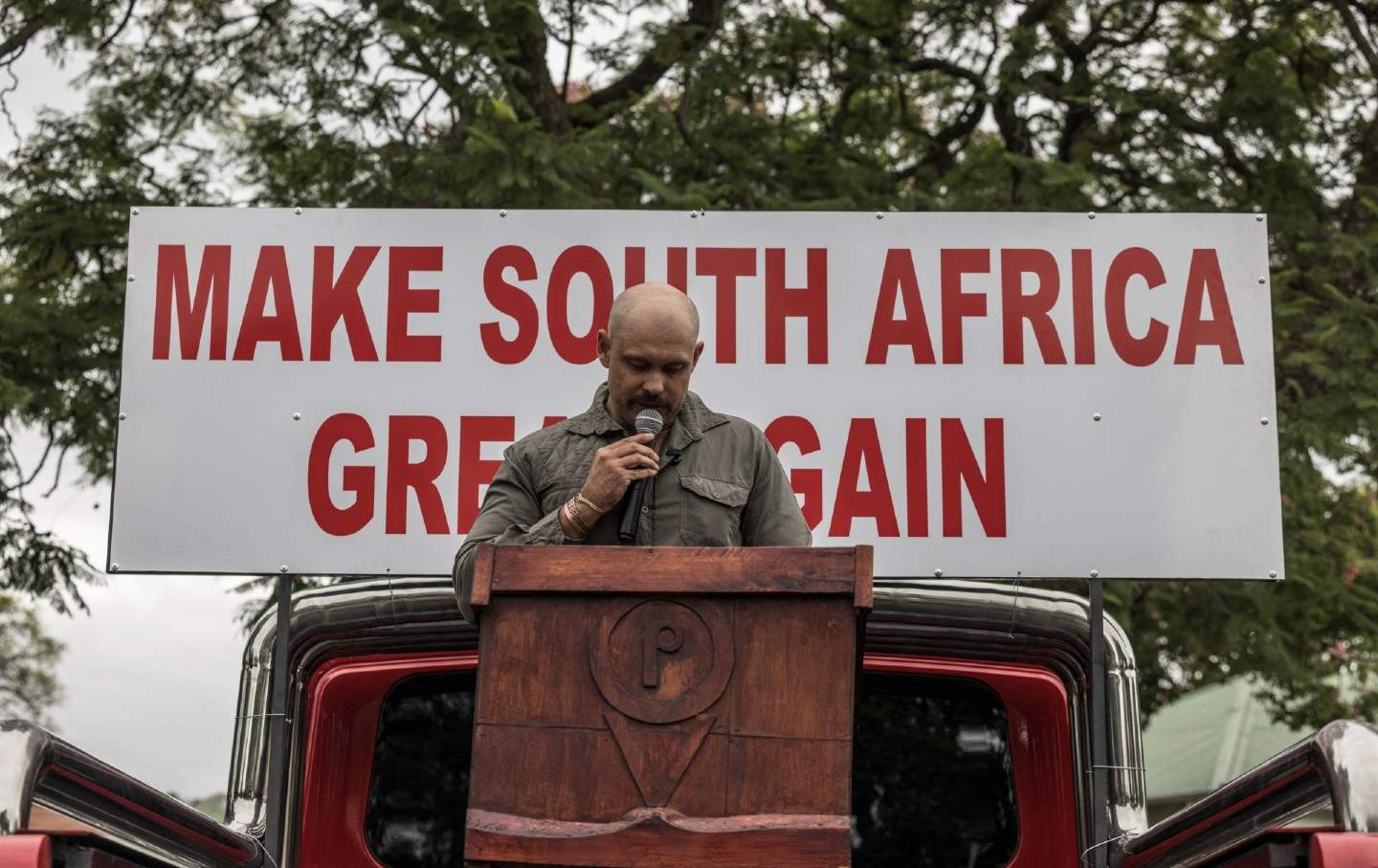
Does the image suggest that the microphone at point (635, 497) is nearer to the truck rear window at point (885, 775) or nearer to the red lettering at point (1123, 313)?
the truck rear window at point (885, 775)

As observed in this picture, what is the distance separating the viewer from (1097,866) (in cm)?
351

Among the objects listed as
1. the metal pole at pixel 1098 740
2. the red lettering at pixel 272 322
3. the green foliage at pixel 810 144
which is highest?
the green foliage at pixel 810 144

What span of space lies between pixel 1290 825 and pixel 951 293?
6.84 feet

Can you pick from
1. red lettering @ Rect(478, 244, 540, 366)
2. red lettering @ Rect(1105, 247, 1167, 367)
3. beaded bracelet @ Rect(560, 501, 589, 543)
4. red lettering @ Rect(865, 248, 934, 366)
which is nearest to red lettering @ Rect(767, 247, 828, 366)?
red lettering @ Rect(865, 248, 934, 366)

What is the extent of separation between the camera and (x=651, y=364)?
297cm

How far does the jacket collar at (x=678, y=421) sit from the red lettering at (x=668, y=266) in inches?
41.0

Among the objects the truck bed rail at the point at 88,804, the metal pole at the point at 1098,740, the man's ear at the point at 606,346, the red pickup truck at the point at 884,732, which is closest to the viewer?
the truck bed rail at the point at 88,804

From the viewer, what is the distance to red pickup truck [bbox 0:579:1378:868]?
3.68 meters

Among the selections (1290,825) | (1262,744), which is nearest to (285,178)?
(1290,825)

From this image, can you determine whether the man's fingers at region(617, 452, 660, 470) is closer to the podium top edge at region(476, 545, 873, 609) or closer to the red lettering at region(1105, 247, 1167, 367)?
the podium top edge at region(476, 545, 873, 609)

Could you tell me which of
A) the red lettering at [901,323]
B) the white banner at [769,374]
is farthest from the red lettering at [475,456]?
the red lettering at [901,323]

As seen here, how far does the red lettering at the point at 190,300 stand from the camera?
164 inches

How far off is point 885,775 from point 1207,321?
138 centimetres

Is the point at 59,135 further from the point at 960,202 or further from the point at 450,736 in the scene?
Result: the point at 450,736
